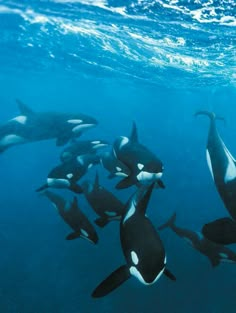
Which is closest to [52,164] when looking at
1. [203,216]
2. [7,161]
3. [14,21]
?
[7,161]

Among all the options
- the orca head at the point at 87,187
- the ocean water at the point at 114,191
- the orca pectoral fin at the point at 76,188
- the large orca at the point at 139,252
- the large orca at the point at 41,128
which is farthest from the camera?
the large orca at the point at 41,128

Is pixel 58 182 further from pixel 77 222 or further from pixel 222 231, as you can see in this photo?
pixel 222 231

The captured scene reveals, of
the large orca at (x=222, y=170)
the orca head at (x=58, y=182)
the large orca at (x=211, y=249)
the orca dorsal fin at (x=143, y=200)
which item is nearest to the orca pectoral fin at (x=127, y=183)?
the orca dorsal fin at (x=143, y=200)

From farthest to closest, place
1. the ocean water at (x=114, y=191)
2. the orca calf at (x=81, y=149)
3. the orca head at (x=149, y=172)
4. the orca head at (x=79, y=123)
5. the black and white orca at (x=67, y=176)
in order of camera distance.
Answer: the orca head at (x=79, y=123)
the ocean water at (x=114, y=191)
the orca calf at (x=81, y=149)
the black and white orca at (x=67, y=176)
the orca head at (x=149, y=172)

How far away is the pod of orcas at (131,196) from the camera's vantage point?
4.39 metres

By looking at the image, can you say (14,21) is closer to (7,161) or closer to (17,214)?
(17,214)

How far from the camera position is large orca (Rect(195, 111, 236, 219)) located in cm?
499

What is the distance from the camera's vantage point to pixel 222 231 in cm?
464

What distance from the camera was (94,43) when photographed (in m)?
20.5

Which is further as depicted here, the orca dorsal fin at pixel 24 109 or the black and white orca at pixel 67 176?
the orca dorsal fin at pixel 24 109

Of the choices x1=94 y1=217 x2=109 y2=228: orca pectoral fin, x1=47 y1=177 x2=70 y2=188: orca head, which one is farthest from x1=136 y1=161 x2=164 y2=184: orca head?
x1=47 y1=177 x2=70 y2=188: orca head

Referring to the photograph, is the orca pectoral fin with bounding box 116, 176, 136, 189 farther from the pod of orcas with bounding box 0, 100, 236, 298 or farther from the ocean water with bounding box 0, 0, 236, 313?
the ocean water with bounding box 0, 0, 236, 313

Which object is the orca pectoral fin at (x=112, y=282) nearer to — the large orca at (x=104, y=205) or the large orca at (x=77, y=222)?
the large orca at (x=104, y=205)

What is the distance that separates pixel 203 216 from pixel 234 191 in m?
12.4
